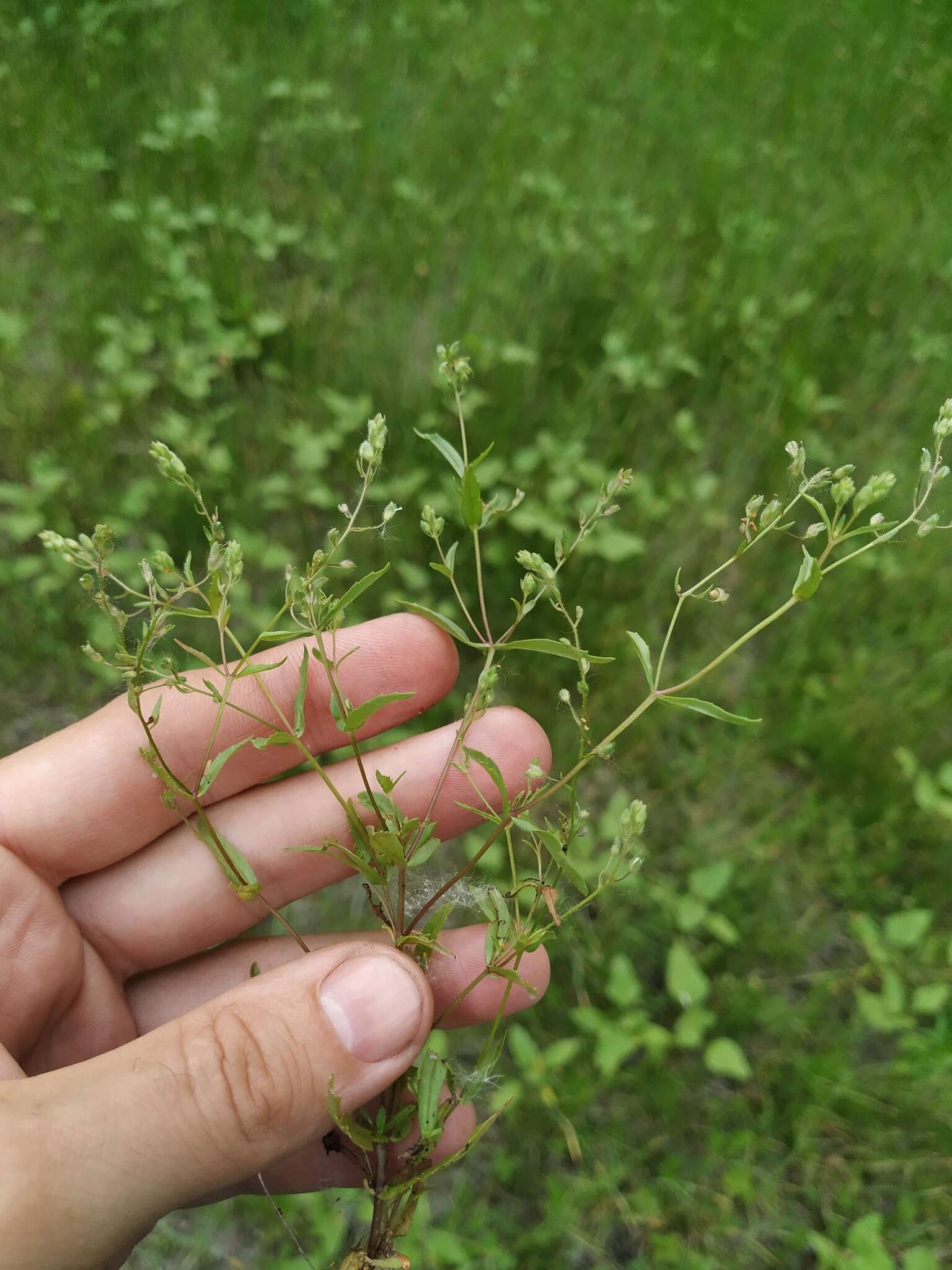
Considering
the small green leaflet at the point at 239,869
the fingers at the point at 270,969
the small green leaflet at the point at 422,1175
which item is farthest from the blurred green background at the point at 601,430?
the small green leaflet at the point at 239,869

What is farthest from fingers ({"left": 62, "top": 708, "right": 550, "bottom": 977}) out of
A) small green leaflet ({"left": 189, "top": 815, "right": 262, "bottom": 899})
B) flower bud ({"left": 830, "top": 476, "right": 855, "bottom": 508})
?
flower bud ({"left": 830, "top": 476, "right": 855, "bottom": 508})

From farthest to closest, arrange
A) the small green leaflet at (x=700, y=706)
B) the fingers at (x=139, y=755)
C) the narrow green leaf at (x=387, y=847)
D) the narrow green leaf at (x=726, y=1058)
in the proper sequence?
the narrow green leaf at (x=726, y=1058)
the fingers at (x=139, y=755)
the narrow green leaf at (x=387, y=847)
the small green leaflet at (x=700, y=706)

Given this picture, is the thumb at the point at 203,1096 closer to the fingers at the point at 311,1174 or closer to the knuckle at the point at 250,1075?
the knuckle at the point at 250,1075

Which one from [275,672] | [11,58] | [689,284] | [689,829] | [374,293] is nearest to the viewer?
[275,672]

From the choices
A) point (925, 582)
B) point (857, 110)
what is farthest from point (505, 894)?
point (857, 110)

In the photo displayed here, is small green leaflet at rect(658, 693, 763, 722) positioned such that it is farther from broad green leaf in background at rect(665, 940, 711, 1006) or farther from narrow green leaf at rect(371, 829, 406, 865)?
broad green leaf in background at rect(665, 940, 711, 1006)

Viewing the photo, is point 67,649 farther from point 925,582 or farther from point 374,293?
point 925,582
